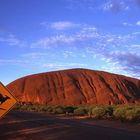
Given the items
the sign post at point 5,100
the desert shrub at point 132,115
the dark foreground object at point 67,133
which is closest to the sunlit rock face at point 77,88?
the desert shrub at point 132,115

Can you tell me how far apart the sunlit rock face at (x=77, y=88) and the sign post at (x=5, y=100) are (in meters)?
76.4

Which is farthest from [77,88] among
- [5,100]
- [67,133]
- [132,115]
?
[5,100]

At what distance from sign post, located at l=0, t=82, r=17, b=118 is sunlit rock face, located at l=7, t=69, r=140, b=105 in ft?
251

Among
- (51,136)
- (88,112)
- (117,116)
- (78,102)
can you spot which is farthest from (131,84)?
(51,136)

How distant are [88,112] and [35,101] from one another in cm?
5158

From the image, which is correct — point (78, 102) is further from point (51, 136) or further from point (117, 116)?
point (51, 136)

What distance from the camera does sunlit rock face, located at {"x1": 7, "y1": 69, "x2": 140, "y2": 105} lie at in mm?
88688

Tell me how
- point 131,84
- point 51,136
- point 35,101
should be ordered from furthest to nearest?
point 131,84
point 35,101
point 51,136

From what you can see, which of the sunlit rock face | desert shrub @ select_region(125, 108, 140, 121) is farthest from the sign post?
the sunlit rock face

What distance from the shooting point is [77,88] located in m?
92.3

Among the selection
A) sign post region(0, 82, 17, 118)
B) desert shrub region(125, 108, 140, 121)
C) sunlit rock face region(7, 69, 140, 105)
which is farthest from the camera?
sunlit rock face region(7, 69, 140, 105)

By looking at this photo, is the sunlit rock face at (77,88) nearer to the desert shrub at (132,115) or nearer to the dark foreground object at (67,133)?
the desert shrub at (132,115)

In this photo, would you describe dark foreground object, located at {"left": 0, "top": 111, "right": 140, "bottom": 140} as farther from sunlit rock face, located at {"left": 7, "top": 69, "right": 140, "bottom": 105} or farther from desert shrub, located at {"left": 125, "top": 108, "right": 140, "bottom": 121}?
sunlit rock face, located at {"left": 7, "top": 69, "right": 140, "bottom": 105}

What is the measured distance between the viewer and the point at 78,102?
285 feet
